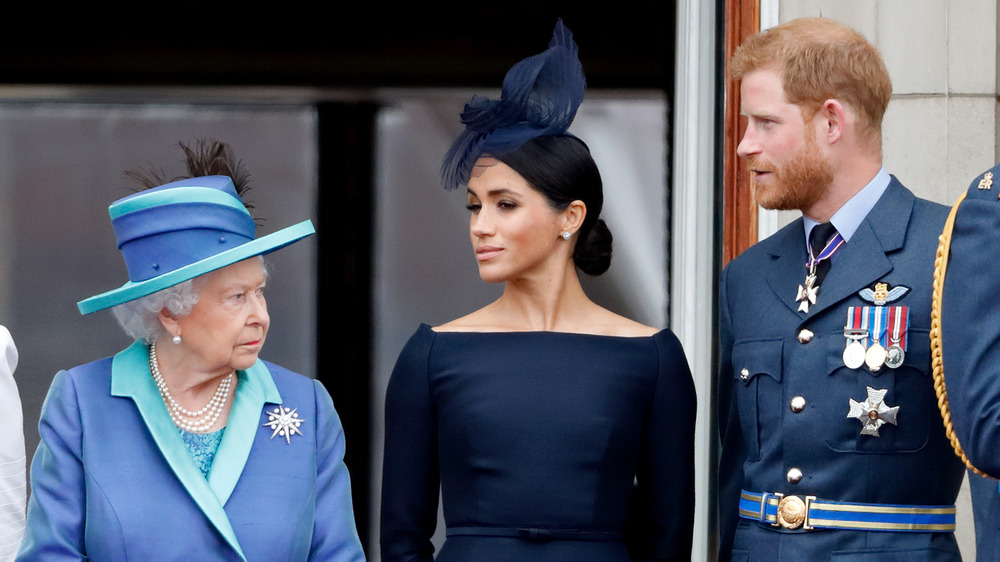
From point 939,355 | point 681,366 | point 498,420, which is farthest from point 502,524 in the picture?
point 939,355

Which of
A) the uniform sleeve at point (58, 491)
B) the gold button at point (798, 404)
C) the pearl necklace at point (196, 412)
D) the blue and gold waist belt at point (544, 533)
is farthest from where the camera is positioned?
the blue and gold waist belt at point (544, 533)

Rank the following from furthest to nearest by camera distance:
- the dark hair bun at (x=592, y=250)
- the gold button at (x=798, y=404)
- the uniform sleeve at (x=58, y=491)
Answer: the dark hair bun at (x=592, y=250), the gold button at (x=798, y=404), the uniform sleeve at (x=58, y=491)

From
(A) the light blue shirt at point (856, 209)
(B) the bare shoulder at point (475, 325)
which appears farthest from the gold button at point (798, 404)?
(B) the bare shoulder at point (475, 325)

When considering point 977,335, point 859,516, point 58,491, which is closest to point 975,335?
point 977,335

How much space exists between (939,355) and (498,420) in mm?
1026

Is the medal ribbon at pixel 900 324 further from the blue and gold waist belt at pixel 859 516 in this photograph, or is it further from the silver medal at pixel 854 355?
the blue and gold waist belt at pixel 859 516

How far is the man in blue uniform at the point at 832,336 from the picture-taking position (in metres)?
2.89

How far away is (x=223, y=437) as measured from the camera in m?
2.87

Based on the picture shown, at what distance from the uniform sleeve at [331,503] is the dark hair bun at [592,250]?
2.32 feet

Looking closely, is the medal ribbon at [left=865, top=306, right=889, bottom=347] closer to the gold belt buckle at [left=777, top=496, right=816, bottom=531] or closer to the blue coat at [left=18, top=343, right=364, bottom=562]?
the gold belt buckle at [left=777, top=496, right=816, bottom=531]

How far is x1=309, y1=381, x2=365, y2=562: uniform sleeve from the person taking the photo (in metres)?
2.92

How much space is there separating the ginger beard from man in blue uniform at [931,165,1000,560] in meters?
0.65

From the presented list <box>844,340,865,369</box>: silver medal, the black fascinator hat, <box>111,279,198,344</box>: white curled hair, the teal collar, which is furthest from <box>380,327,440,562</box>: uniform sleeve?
<box>844,340,865,369</box>: silver medal

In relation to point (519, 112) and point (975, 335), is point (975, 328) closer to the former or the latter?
point (975, 335)
